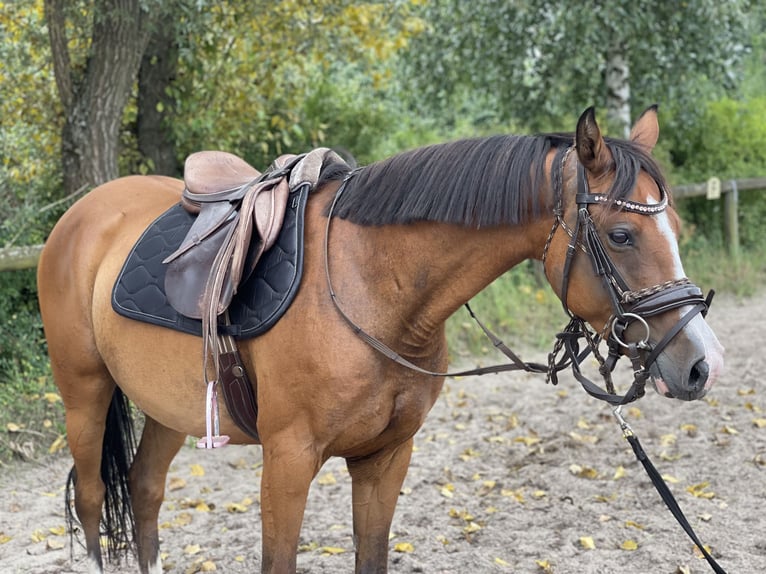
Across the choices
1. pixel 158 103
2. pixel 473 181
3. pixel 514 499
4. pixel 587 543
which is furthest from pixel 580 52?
pixel 473 181

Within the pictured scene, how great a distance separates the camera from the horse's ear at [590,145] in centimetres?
214

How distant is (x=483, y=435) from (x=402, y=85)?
275 inches

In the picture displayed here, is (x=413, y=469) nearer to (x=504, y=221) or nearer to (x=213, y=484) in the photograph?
(x=213, y=484)

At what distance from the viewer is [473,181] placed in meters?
2.39

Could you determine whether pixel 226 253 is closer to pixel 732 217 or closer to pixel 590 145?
pixel 590 145

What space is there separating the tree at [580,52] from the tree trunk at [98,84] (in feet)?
14.7

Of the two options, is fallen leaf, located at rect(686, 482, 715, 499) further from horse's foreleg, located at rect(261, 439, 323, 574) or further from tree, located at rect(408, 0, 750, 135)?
tree, located at rect(408, 0, 750, 135)

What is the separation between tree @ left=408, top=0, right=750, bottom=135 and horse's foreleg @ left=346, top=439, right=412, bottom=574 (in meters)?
7.07

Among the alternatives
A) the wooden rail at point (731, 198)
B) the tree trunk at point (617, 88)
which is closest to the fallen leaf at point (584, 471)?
the tree trunk at point (617, 88)

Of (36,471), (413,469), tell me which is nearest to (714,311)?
(413,469)

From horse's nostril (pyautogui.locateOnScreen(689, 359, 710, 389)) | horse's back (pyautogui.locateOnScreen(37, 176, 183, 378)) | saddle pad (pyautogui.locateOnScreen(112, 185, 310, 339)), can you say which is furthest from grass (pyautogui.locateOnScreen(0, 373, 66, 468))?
horse's nostril (pyautogui.locateOnScreen(689, 359, 710, 389))

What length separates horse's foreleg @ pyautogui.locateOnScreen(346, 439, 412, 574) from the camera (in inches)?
110

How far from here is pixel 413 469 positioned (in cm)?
505

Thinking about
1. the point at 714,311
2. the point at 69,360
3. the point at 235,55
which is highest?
the point at 235,55
